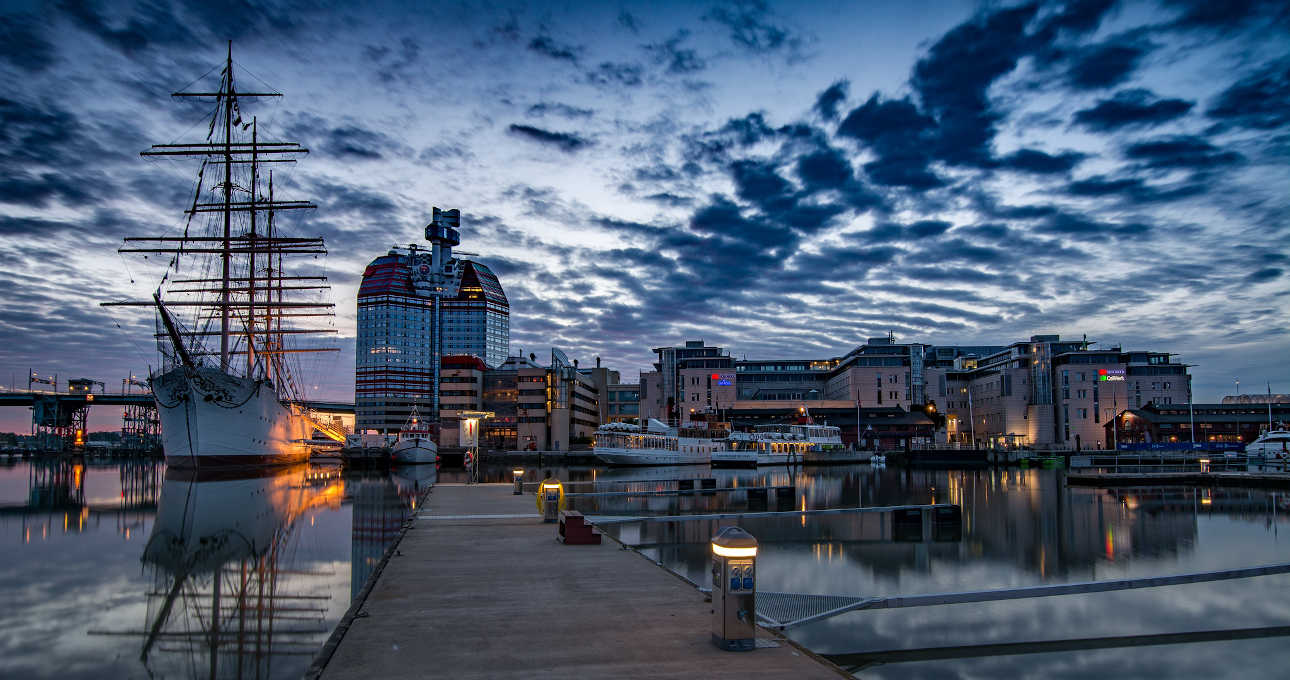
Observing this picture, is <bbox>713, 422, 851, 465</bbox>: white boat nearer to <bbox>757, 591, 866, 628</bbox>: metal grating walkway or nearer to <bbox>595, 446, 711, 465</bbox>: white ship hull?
<bbox>595, 446, 711, 465</bbox>: white ship hull

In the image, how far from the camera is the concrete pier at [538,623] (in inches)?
331

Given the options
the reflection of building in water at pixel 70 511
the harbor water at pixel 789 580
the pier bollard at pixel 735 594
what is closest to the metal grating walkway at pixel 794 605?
the harbor water at pixel 789 580

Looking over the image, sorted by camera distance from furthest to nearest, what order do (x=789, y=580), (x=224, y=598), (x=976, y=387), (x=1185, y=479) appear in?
(x=976, y=387) < (x=1185, y=479) < (x=789, y=580) < (x=224, y=598)

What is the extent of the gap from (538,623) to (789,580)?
10.4m

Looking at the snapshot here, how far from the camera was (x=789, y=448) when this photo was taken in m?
102

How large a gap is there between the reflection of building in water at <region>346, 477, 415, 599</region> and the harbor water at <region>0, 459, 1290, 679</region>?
0.17 m

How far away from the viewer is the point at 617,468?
90250 mm

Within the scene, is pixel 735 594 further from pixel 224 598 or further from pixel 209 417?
pixel 209 417

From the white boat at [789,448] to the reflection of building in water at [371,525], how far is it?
51899 mm

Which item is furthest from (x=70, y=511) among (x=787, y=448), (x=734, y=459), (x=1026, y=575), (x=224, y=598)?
(x=787, y=448)

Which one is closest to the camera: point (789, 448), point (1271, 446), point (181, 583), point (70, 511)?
point (181, 583)

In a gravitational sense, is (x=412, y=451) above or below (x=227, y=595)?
below

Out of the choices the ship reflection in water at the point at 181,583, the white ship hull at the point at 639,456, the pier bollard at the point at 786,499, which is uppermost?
the ship reflection in water at the point at 181,583

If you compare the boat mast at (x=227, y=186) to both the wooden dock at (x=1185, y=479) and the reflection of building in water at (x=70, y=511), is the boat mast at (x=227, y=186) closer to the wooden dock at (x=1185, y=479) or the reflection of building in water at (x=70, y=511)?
the reflection of building in water at (x=70, y=511)
